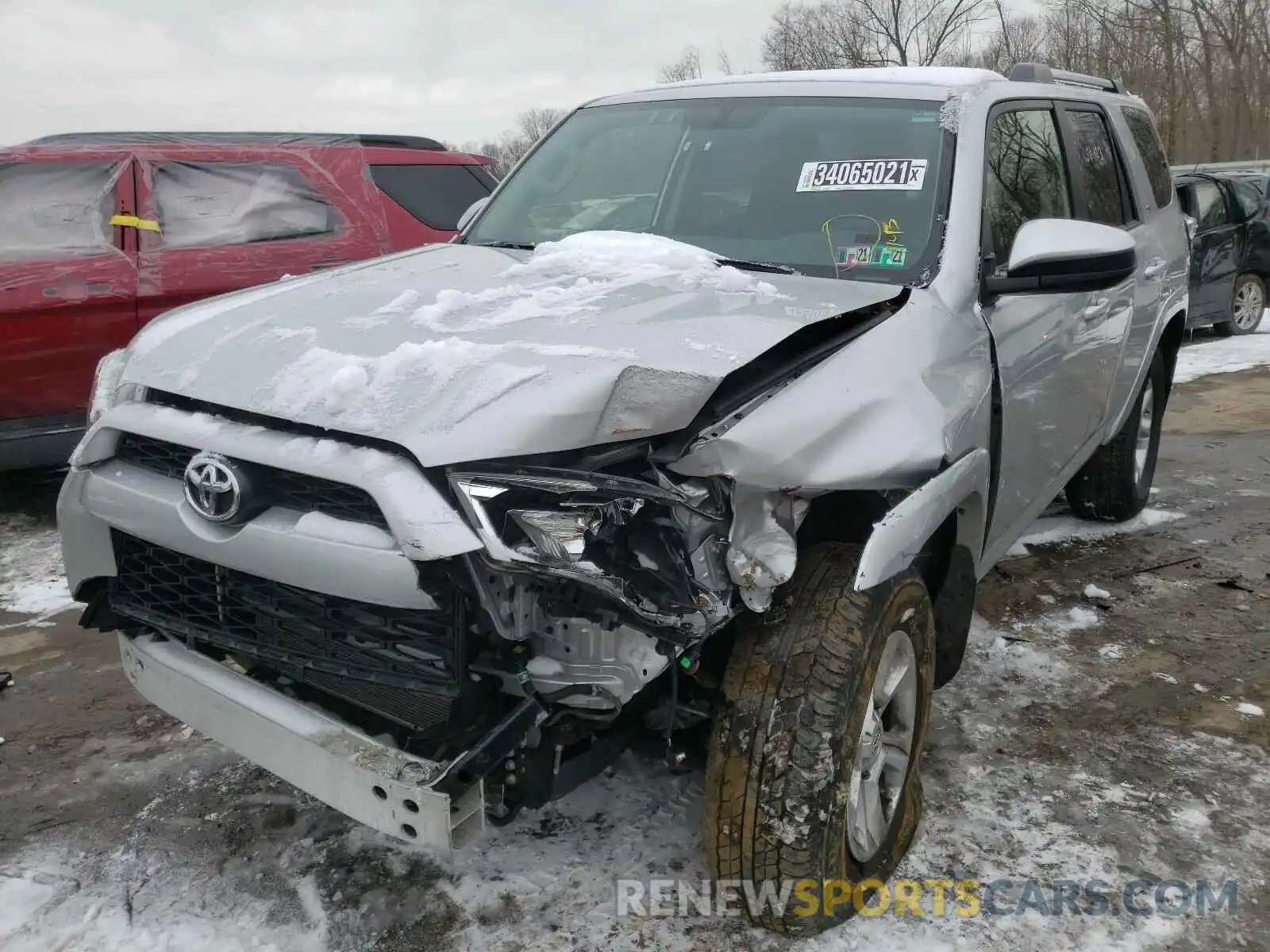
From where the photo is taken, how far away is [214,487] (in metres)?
1.98

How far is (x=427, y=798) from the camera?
180cm

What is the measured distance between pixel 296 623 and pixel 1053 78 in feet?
11.5

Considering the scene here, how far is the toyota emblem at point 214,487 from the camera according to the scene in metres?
1.97

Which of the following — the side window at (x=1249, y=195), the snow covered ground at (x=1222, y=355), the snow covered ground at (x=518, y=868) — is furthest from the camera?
the side window at (x=1249, y=195)

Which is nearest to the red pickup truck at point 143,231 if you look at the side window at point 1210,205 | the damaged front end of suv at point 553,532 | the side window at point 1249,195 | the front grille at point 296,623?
the damaged front end of suv at point 553,532

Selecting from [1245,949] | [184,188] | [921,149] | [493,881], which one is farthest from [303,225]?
[1245,949]

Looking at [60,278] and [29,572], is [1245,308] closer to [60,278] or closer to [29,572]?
[60,278]

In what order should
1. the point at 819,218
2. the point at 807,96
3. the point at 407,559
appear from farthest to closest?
1. the point at 807,96
2. the point at 819,218
3. the point at 407,559

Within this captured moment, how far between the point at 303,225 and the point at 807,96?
360cm

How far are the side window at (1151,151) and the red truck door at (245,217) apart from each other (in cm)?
397

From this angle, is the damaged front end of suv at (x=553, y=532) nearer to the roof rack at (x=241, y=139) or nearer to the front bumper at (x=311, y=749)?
the front bumper at (x=311, y=749)

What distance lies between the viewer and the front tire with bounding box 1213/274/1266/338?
11.0 m

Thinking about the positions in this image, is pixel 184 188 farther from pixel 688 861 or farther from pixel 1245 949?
pixel 1245 949

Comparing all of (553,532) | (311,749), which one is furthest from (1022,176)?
(311,749)
